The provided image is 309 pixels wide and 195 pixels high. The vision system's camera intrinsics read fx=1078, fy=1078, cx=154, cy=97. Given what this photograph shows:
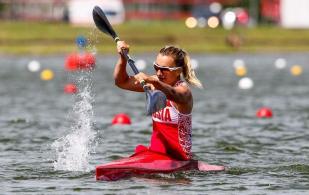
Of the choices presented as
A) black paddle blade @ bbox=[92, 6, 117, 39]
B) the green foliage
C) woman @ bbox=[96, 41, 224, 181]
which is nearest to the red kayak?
woman @ bbox=[96, 41, 224, 181]

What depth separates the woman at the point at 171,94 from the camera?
15602 millimetres

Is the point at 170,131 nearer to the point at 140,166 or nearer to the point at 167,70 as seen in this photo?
the point at 140,166

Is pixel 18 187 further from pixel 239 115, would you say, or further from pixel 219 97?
pixel 219 97

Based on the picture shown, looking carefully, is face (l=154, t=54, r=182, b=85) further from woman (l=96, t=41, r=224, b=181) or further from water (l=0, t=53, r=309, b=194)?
water (l=0, t=53, r=309, b=194)

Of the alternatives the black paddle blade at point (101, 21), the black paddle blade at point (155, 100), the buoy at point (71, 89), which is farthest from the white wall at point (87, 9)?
the black paddle blade at point (155, 100)

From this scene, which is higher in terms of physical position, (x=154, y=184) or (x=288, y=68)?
(x=288, y=68)

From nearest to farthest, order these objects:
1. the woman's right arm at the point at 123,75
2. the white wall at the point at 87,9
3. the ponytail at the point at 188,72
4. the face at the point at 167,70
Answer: the woman's right arm at the point at 123,75 < the face at the point at 167,70 < the ponytail at the point at 188,72 < the white wall at the point at 87,9

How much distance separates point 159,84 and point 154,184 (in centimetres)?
149

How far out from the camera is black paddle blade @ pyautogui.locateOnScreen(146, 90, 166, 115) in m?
15.1

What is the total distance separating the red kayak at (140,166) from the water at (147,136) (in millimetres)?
135

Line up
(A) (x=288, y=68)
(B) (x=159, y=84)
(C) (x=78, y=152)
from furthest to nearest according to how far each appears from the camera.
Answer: (A) (x=288, y=68) → (C) (x=78, y=152) → (B) (x=159, y=84)

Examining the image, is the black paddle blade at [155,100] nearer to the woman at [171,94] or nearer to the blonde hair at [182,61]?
the woman at [171,94]

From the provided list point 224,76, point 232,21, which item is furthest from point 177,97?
point 232,21

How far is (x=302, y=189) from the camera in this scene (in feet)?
50.5
